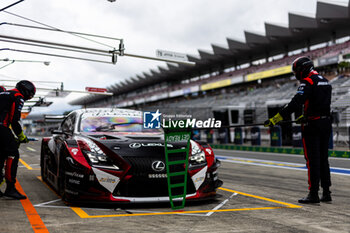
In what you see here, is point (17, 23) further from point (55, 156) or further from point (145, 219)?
point (145, 219)

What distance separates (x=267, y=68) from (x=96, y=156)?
1804 inches

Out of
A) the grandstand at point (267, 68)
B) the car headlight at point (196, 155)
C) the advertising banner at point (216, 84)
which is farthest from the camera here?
the advertising banner at point (216, 84)

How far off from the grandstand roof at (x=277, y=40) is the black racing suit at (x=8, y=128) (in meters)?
39.0

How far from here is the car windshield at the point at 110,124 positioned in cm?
543

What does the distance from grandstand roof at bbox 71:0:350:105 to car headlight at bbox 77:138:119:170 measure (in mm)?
39110

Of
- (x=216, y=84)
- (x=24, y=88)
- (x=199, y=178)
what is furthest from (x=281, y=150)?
(x=216, y=84)

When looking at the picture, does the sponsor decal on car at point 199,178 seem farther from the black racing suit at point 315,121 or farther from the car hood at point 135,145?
the black racing suit at point 315,121

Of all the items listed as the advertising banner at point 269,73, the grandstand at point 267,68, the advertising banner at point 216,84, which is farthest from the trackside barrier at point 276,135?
the advertising banner at point 216,84

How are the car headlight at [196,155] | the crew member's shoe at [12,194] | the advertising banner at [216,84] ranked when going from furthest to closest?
1. the advertising banner at [216,84]
2. the crew member's shoe at [12,194]
3. the car headlight at [196,155]

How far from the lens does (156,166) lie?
14.3 feet

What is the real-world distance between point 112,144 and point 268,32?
46.8 meters

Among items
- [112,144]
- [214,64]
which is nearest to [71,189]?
[112,144]

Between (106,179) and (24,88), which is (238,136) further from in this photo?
(106,179)

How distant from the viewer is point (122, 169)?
427 centimetres
